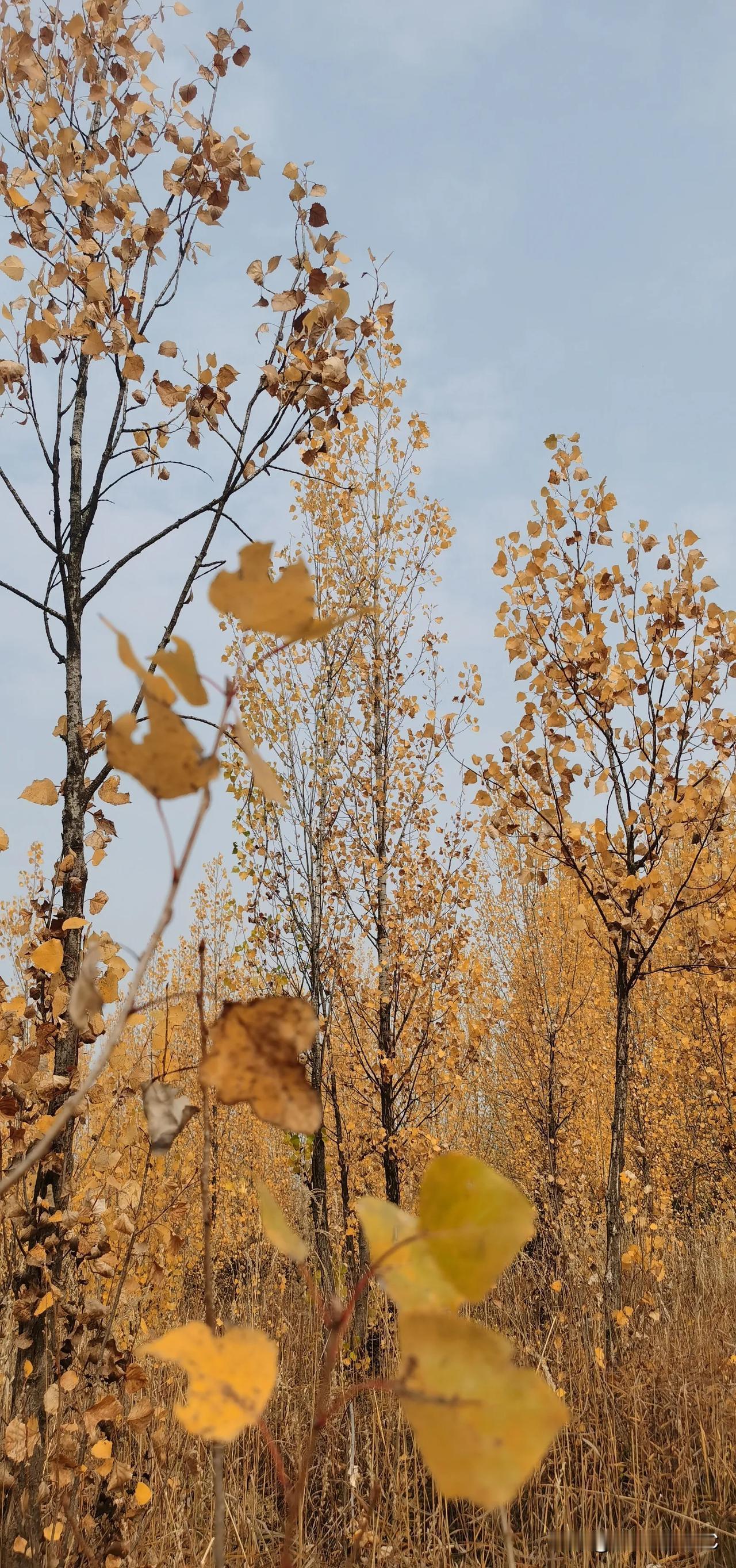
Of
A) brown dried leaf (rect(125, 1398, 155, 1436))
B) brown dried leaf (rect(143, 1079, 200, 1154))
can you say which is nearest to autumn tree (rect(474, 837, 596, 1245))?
brown dried leaf (rect(125, 1398, 155, 1436))

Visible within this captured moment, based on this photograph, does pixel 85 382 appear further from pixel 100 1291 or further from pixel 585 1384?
pixel 585 1384

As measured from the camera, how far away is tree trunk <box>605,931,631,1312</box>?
274 centimetres

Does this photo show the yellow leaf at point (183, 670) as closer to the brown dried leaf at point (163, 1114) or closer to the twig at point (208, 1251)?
the twig at point (208, 1251)

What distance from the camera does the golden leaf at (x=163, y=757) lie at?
0.26 m

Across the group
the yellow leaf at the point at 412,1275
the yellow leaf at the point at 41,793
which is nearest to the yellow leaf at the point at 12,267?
the yellow leaf at the point at 41,793

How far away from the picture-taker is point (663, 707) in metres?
2.88

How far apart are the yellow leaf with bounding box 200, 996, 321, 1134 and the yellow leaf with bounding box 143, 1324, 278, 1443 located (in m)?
0.06

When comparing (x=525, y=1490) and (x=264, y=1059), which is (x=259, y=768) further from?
(x=525, y=1490)

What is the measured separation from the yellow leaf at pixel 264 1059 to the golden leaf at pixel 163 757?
72 mm

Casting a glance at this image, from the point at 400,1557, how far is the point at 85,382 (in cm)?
287

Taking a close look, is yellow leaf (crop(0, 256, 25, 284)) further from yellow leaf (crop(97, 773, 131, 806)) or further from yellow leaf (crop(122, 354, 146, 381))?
yellow leaf (crop(97, 773, 131, 806))

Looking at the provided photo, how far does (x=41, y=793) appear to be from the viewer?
4.71ft

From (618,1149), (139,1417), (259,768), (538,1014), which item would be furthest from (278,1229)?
(538,1014)

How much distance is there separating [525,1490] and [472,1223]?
127 inches
